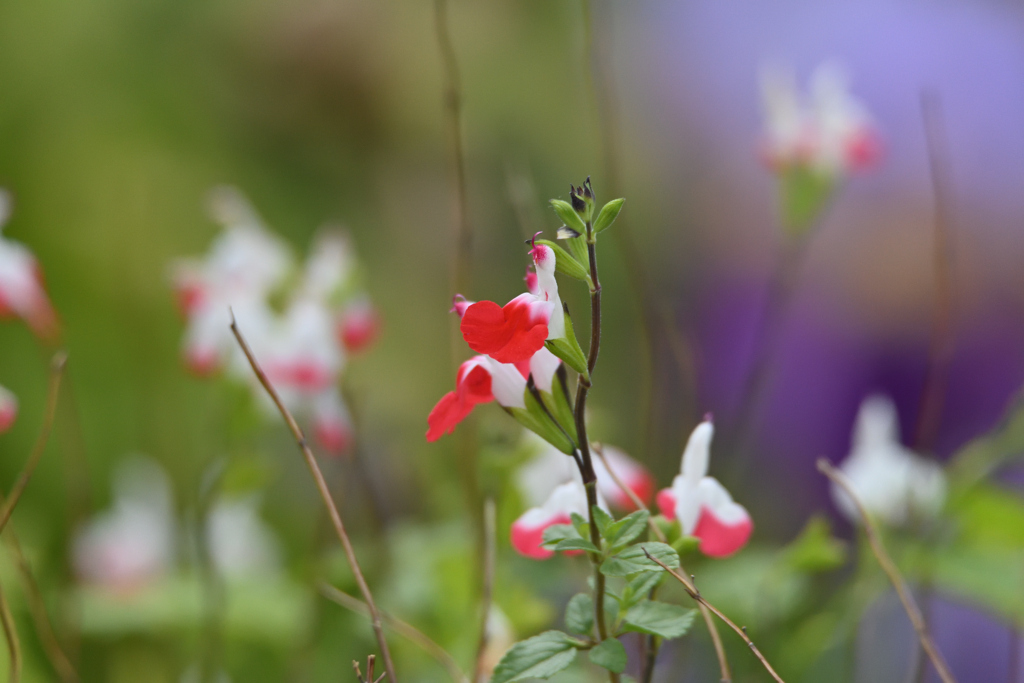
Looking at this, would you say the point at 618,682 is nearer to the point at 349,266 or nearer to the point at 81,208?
the point at 349,266

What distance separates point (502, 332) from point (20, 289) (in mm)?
234

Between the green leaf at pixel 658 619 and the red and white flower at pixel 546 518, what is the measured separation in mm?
26

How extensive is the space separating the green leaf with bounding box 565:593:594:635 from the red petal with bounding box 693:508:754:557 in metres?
0.03

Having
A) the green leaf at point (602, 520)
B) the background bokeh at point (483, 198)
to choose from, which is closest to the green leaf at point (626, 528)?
the green leaf at point (602, 520)

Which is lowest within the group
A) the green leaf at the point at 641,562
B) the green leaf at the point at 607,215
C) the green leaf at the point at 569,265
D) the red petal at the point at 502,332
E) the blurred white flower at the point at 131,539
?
the blurred white flower at the point at 131,539

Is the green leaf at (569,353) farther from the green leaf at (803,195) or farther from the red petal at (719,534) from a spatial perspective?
the green leaf at (803,195)

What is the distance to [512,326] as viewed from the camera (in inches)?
6.0

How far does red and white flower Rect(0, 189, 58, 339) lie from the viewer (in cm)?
30

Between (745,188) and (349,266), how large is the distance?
3.09ft

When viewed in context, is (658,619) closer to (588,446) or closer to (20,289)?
(588,446)

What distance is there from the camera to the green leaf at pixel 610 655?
0.49ft

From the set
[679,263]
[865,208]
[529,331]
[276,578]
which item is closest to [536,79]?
[679,263]

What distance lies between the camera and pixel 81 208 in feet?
2.74

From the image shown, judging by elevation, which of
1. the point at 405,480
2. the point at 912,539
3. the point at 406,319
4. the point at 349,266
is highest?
the point at 349,266
